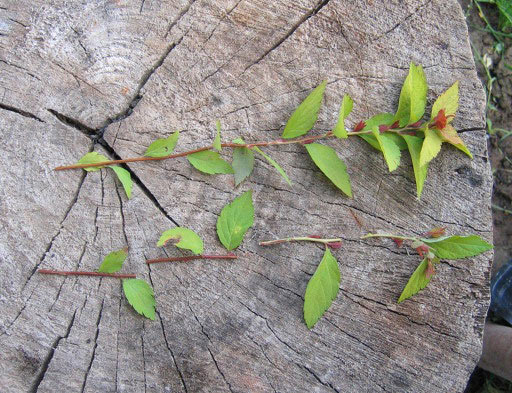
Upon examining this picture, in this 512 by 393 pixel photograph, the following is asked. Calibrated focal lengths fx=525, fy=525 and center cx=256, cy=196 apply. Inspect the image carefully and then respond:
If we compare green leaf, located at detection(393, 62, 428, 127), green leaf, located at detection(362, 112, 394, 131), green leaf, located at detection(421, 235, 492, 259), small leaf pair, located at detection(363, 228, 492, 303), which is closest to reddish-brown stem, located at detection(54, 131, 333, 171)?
green leaf, located at detection(362, 112, 394, 131)

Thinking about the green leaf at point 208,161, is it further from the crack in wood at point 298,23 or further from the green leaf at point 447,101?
the green leaf at point 447,101

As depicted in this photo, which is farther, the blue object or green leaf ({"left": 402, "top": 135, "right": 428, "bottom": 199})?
the blue object

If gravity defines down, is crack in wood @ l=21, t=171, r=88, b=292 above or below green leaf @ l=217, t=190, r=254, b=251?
below

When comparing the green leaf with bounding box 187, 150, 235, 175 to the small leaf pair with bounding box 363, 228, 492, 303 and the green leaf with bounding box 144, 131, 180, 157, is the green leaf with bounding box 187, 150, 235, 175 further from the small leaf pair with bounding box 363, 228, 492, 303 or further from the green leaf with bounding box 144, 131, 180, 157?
the small leaf pair with bounding box 363, 228, 492, 303

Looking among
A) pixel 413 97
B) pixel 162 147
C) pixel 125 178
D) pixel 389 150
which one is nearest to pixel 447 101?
pixel 413 97

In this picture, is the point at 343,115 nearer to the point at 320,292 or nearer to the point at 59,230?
the point at 320,292

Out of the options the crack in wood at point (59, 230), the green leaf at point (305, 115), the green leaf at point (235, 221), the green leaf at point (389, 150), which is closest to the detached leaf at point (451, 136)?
the green leaf at point (389, 150)
